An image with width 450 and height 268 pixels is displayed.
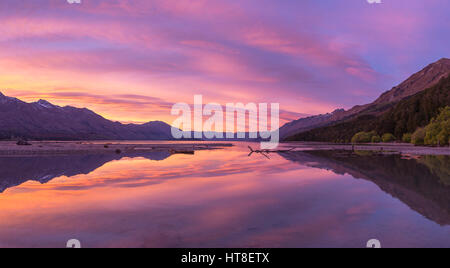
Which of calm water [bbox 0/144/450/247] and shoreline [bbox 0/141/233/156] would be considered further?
shoreline [bbox 0/141/233/156]

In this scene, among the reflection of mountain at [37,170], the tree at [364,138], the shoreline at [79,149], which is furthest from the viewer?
the tree at [364,138]

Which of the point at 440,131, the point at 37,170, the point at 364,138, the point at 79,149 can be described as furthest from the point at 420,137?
the point at 37,170

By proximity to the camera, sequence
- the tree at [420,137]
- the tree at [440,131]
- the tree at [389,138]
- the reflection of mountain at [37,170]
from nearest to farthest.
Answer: the reflection of mountain at [37,170] < the tree at [440,131] < the tree at [420,137] < the tree at [389,138]

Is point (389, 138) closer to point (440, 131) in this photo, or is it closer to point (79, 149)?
point (440, 131)

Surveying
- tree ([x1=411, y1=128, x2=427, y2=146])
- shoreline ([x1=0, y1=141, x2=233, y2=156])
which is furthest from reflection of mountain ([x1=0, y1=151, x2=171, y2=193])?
tree ([x1=411, y1=128, x2=427, y2=146])

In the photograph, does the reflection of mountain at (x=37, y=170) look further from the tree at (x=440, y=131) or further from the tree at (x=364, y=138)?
the tree at (x=364, y=138)

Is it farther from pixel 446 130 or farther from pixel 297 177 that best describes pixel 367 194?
pixel 446 130

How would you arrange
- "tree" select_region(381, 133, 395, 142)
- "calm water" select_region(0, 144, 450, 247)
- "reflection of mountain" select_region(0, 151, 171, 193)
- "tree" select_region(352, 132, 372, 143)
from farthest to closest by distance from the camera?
"tree" select_region(352, 132, 372, 143)
"tree" select_region(381, 133, 395, 142)
"reflection of mountain" select_region(0, 151, 171, 193)
"calm water" select_region(0, 144, 450, 247)

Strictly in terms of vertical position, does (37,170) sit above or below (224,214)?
above

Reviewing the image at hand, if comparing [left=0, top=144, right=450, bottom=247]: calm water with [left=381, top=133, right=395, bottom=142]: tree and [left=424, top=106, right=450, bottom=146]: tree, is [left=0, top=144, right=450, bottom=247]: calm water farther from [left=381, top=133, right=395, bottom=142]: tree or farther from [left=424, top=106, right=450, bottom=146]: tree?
[left=381, top=133, right=395, bottom=142]: tree

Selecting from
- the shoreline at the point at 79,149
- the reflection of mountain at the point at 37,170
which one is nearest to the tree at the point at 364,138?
the shoreline at the point at 79,149
